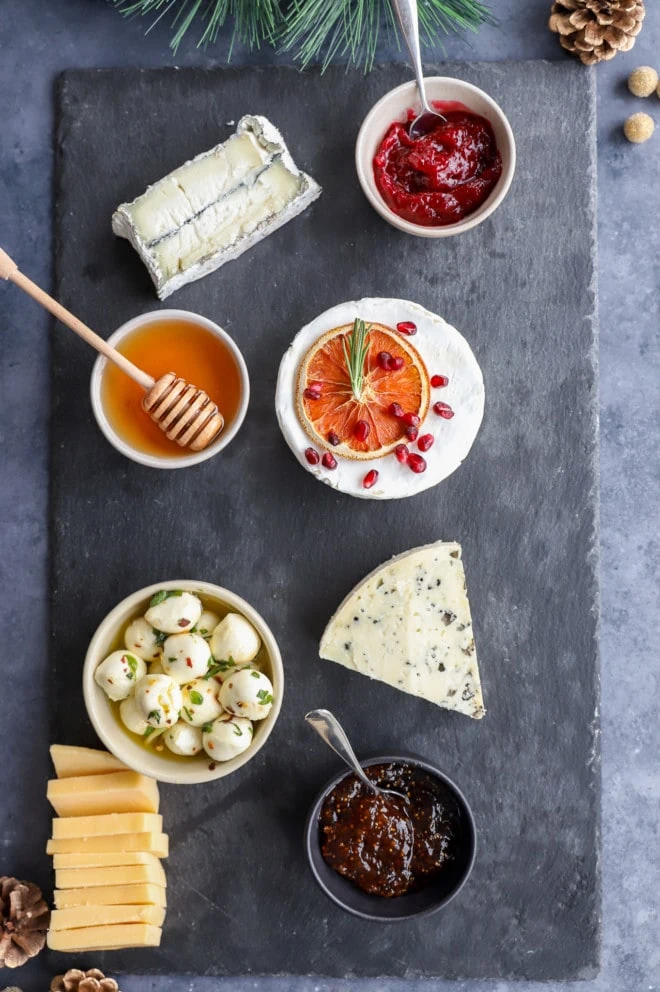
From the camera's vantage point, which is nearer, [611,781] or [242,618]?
[242,618]

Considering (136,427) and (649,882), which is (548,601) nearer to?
(649,882)

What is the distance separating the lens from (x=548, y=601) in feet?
9.98

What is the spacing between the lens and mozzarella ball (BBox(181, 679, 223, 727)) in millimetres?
2752

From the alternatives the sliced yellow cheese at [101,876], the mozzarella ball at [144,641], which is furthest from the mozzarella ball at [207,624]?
the sliced yellow cheese at [101,876]

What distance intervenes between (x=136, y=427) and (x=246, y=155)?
32.7 inches

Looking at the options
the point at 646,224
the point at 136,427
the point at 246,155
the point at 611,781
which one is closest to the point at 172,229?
the point at 246,155

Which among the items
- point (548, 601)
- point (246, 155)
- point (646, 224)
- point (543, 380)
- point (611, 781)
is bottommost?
point (611, 781)

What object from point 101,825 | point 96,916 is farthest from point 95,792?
point 96,916

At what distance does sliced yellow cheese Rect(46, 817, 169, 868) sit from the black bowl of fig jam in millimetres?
458

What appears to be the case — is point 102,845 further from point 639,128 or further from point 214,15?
point 639,128

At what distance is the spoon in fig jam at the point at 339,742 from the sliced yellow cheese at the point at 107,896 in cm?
65

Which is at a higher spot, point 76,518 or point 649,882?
point 76,518

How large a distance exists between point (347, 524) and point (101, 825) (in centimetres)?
108

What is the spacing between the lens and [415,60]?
8.82ft
